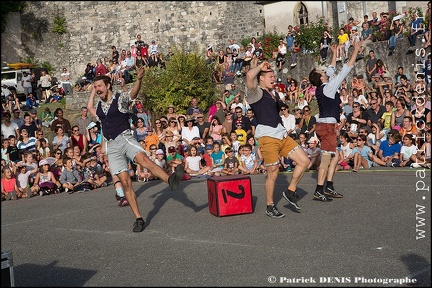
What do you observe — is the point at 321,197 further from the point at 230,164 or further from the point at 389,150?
the point at 230,164

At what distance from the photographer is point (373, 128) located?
1712cm

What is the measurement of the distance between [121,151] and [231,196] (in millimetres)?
1636

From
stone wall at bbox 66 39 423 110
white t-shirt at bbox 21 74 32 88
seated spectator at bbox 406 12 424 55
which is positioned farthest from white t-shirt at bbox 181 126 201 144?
white t-shirt at bbox 21 74 32 88

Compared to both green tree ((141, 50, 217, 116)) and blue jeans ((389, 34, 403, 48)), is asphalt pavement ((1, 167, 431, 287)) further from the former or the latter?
green tree ((141, 50, 217, 116))

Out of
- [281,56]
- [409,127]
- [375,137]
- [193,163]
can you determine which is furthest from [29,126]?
[281,56]

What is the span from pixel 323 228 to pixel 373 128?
9003 millimetres

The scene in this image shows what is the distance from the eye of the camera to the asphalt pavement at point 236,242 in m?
6.61

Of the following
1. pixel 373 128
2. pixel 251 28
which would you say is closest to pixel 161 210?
A: pixel 373 128

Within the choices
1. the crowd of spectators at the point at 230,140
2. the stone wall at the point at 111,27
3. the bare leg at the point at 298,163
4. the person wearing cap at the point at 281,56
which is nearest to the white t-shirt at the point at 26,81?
the stone wall at the point at 111,27

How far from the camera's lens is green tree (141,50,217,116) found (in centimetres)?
2666

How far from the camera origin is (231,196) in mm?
10031

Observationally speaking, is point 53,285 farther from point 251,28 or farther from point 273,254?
point 251,28

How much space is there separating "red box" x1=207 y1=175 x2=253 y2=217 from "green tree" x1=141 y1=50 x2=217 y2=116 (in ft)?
53.0

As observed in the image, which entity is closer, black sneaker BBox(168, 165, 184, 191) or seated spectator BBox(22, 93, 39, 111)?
black sneaker BBox(168, 165, 184, 191)
